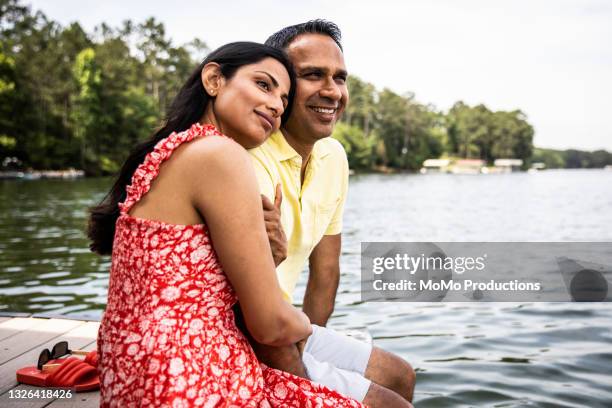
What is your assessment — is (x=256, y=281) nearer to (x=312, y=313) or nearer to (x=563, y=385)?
(x=312, y=313)

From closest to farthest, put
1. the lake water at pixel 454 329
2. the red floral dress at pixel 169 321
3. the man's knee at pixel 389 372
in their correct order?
1. the red floral dress at pixel 169 321
2. the man's knee at pixel 389 372
3. the lake water at pixel 454 329

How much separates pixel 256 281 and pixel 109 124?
5609 centimetres

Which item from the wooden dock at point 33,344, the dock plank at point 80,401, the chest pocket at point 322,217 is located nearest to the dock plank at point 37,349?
the wooden dock at point 33,344

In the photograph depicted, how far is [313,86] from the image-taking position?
2641 millimetres

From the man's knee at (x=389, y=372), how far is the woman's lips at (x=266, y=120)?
40.2 inches

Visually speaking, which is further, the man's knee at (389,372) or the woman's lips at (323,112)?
the woman's lips at (323,112)

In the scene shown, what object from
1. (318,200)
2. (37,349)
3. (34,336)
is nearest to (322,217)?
(318,200)

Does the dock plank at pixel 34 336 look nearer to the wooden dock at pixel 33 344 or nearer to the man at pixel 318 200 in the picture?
the wooden dock at pixel 33 344

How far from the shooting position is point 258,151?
2.33 meters

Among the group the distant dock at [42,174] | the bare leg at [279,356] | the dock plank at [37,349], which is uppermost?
the bare leg at [279,356]

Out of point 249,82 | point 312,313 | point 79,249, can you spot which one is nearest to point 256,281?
point 249,82

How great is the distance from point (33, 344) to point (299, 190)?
7.14ft

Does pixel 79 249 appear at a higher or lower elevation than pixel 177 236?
lower

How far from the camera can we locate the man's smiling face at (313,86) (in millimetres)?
2611
